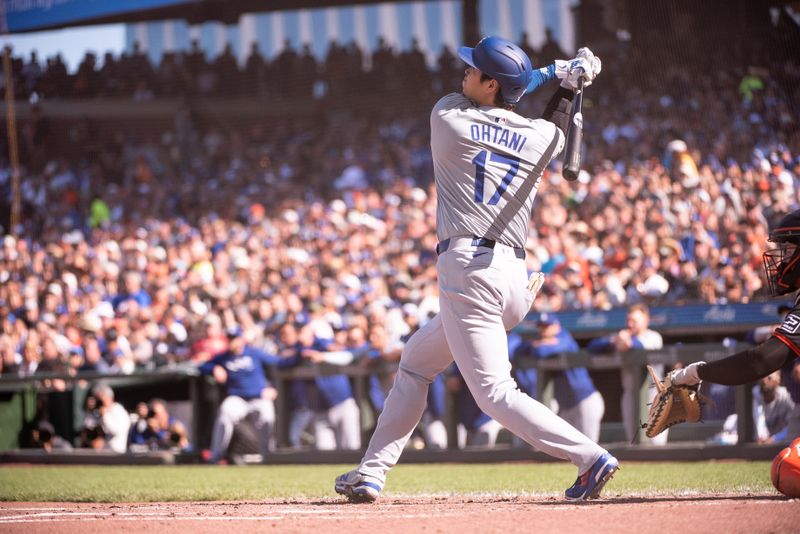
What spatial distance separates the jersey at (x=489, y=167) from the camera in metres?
4.81

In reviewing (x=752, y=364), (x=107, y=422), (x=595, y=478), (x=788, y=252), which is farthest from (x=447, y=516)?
(x=107, y=422)

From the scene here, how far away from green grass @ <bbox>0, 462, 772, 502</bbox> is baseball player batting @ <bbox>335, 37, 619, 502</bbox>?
1209 mm

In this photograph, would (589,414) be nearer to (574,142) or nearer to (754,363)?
(754,363)

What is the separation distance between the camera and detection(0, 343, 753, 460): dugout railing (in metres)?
9.23

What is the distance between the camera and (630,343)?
950 cm

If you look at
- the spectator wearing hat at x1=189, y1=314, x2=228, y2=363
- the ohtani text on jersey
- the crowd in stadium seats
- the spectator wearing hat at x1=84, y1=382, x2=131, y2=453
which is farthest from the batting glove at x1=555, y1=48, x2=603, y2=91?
the spectator wearing hat at x1=84, y1=382, x2=131, y2=453

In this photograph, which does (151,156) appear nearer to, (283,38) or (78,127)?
(78,127)

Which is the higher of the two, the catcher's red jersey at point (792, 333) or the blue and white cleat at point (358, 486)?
the catcher's red jersey at point (792, 333)

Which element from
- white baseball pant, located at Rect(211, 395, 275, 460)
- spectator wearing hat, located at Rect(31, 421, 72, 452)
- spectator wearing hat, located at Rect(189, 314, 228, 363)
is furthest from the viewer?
spectator wearing hat, located at Rect(31, 421, 72, 452)

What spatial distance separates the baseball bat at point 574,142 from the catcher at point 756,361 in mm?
947

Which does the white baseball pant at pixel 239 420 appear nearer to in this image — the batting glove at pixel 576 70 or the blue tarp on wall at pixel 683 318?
the blue tarp on wall at pixel 683 318

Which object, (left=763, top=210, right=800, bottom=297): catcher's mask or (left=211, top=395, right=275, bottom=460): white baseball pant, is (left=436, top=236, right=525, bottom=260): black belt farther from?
(left=211, top=395, right=275, bottom=460): white baseball pant

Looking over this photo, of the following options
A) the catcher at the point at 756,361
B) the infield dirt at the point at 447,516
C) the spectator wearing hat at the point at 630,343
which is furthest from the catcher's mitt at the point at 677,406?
the spectator wearing hat at the point at 630,343

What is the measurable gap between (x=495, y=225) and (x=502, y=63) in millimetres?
689
